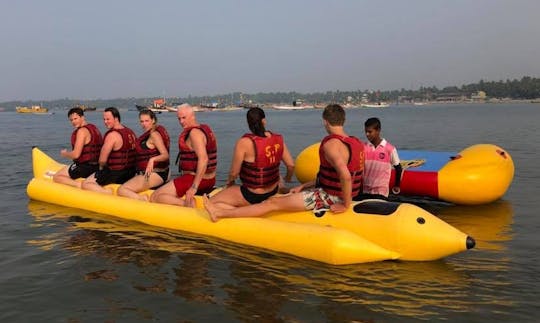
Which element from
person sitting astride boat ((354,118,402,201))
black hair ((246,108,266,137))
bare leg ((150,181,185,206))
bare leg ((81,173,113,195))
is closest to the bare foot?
bare leg ((150,181,185,206))

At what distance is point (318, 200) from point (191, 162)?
6.24 ft

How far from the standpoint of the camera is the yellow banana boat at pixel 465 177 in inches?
294

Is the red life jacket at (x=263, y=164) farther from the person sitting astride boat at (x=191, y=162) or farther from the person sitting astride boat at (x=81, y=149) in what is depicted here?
the person sitting astride boat at (x=81, y=149)

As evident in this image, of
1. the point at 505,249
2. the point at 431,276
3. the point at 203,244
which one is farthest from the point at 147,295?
the point at 505,249

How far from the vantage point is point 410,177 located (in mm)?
7852

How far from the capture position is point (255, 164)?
17.2ft

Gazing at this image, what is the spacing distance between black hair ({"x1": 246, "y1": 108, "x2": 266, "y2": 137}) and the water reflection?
1.37 metres

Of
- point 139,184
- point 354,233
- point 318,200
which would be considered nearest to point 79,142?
point 139,184

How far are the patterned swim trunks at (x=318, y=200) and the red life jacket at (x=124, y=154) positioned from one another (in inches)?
134

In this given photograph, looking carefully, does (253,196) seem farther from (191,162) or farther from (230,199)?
(191,162)

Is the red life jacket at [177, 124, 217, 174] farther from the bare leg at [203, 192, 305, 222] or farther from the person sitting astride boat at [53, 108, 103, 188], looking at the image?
the person sitting astride boat at [53, 108, 103, 188]

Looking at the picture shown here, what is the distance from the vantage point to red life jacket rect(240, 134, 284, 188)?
17.0 feet

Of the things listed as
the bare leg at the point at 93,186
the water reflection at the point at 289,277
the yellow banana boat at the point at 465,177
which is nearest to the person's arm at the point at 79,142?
the bare leg at the point at 93,186

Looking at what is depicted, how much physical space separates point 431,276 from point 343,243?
896 mm
